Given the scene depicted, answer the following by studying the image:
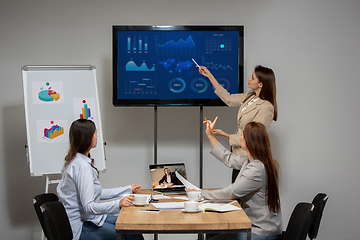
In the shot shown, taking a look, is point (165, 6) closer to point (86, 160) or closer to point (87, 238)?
point (86, 160)

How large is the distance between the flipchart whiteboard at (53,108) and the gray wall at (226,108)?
0.50 metres

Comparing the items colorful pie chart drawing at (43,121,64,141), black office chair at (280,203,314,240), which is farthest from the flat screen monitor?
black office chair at (280,203,314,240)

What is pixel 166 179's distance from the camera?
2.57m

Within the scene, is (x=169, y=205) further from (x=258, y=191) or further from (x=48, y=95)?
(x=48, y=95)

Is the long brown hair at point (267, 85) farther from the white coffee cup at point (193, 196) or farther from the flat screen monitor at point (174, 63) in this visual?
the white coffee cup at point (193, 196)

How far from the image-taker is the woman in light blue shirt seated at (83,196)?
197 centimetres

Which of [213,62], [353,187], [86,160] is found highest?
[213,62]

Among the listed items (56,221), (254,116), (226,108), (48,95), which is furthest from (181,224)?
(226,108)

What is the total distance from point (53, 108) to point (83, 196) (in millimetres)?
1322

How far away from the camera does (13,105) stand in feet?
11.7

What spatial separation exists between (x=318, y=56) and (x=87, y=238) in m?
2.92

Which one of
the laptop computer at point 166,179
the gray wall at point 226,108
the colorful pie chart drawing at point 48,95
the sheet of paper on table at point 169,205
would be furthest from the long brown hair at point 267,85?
the colorful pie chart drawing at point 48,95

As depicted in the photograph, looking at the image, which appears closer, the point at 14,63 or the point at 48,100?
the point at 48,100

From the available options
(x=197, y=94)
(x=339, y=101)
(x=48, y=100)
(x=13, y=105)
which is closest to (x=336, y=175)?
(x=339, y=101)
